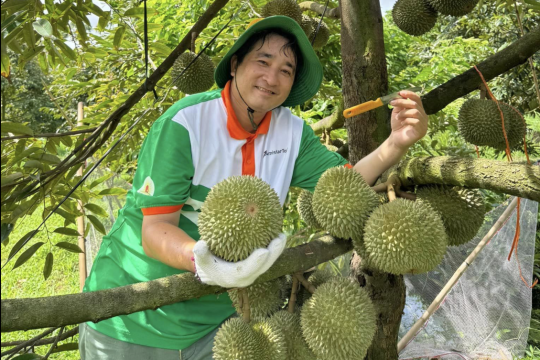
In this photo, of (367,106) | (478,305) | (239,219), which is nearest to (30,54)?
(239,219)

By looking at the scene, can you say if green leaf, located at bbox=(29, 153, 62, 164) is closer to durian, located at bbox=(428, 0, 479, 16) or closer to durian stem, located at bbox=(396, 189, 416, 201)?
durian stem, located at bbox=(396, 189, 416, 201)

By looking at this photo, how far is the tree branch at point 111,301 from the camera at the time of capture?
83 centimetres

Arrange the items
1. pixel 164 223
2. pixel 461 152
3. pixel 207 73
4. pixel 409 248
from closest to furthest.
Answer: pixel 409 248
pixel 164 223
pixel 207 73
pixel 461 152

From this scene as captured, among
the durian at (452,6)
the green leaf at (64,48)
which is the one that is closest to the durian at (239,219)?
the green leaf at (64,48)

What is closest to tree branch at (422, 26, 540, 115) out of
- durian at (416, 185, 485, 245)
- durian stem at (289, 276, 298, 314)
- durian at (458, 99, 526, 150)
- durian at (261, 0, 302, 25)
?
durian at (458, 99, 526, 150)

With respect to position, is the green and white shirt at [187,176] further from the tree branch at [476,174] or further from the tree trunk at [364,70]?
the tree branch at [476,174]

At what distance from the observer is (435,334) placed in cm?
304

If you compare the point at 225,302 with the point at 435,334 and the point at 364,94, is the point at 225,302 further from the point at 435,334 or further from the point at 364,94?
the point at 435,334

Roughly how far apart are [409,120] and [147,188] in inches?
35.8

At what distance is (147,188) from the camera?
1439 millimetres

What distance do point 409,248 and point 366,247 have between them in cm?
12

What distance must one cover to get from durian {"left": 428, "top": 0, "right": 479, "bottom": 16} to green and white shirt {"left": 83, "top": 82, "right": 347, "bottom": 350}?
876 millimetres

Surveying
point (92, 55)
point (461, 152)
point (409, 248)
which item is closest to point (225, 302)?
point (409, 248)

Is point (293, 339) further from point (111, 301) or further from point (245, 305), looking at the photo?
point (111, 301)
